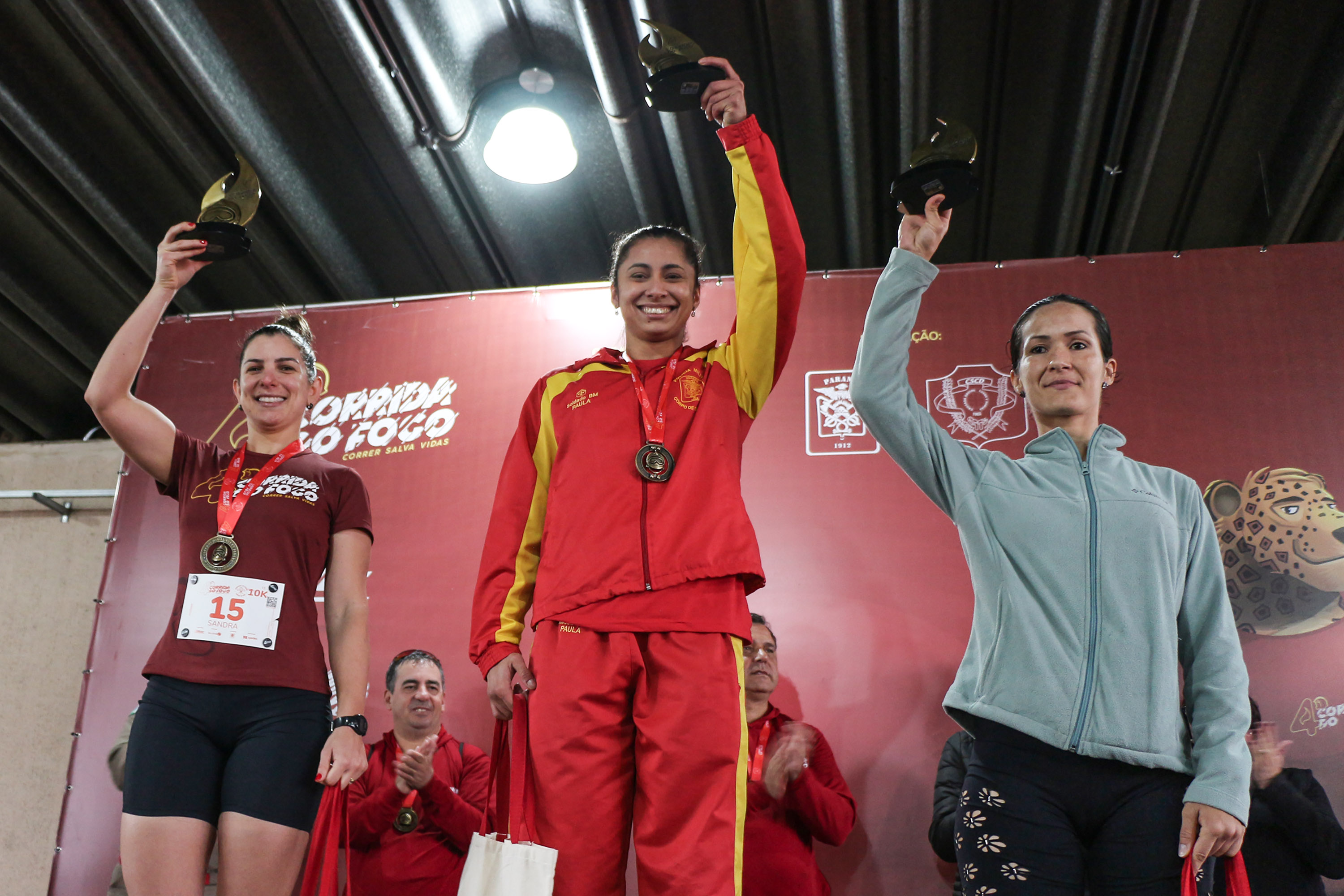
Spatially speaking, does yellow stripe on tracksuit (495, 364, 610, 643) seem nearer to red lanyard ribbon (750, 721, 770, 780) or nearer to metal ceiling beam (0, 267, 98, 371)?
red lanyard ribbon (750, 721, 770, 780)

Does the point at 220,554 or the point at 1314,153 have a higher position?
the point at 1314,153

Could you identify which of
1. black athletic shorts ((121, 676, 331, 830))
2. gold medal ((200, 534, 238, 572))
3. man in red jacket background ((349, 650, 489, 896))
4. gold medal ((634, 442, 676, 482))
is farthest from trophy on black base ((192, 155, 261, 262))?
man in red jacket background ((349, 650, 489, 896))

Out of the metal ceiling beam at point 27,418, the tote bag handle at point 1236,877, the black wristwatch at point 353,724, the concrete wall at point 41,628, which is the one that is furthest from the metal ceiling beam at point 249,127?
the tote bag handle at point 1236,877

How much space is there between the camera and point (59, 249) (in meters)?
4.20

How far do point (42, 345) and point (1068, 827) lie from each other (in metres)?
4.75

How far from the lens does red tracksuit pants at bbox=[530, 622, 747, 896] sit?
1.51 metres

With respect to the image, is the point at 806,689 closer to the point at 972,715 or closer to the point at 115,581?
the point at 972,715

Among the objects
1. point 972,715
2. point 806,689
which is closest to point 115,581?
point 806,689

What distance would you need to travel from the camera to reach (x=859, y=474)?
332cm

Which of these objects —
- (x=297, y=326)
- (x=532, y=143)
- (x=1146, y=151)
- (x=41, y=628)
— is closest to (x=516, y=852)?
(x=297, y=326)

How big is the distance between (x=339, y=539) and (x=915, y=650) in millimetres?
1777

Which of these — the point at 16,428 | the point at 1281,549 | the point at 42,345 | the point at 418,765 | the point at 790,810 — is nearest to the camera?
the point at 418,765

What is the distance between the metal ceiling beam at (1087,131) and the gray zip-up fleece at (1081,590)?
196 centimetres

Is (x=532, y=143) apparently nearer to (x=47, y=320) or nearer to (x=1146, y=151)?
(x=1146, y=151)
